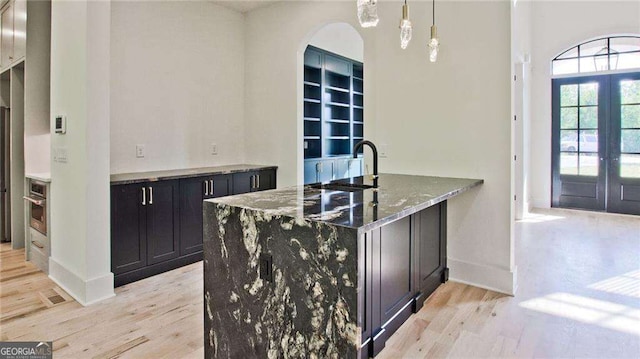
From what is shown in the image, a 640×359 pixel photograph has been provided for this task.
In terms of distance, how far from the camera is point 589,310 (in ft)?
9.33

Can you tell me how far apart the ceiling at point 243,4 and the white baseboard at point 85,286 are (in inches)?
127

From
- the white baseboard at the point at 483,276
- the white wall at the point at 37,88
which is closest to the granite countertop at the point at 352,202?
the white baseboard at the point at 483,276

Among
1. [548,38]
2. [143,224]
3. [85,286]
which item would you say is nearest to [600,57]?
[548,38]

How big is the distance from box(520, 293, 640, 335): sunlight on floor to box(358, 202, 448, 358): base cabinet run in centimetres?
76

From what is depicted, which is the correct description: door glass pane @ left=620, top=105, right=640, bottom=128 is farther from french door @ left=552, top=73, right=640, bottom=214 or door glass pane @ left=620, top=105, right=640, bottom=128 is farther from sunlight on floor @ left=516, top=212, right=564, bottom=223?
sunlight on floor @ left=516, top=212, right=564, bottom=223

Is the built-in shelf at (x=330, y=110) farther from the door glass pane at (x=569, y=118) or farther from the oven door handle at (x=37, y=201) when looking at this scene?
the door glass pane at (x=569, y=118)

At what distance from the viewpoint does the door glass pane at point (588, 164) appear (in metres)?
6.52

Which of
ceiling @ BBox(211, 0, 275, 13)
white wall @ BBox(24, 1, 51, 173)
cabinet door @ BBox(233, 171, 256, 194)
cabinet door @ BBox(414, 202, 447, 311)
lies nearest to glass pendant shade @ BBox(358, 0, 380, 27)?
cabinet door @ BBox(414, 202, 447, 311)

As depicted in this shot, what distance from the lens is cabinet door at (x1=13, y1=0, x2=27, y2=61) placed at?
3906 millimetres

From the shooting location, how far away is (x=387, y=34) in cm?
376

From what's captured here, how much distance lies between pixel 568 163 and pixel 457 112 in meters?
4.55

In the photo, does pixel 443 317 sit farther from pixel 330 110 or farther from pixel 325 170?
pixel 330 110

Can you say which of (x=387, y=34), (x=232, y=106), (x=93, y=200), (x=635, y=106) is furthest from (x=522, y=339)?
(x=635, y=106)

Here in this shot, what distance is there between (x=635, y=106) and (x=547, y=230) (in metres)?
2.67
